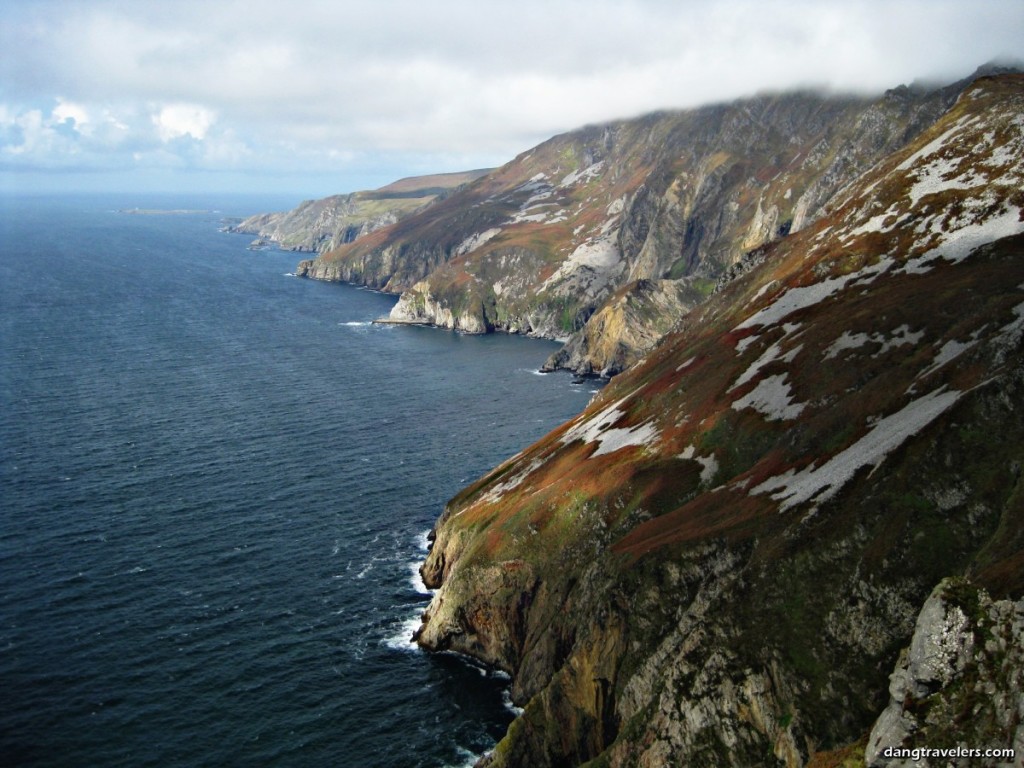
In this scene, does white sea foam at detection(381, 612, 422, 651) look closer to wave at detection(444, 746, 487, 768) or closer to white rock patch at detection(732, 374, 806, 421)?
wave at detection(444, 746, 487, 768)

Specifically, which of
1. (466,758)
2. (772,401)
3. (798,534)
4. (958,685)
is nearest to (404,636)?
(466,758)

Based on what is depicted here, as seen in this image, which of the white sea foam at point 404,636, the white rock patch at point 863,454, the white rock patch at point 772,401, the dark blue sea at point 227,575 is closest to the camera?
the white rock patch at point 863,454

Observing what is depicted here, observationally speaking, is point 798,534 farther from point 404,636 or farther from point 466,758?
point 404,636

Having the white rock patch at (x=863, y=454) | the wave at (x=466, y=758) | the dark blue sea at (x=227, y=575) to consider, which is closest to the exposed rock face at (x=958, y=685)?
the white rock patch at (x=863, y=454)

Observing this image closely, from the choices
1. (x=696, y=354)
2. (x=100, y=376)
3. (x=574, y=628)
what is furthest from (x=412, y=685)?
(x=100, y=376)

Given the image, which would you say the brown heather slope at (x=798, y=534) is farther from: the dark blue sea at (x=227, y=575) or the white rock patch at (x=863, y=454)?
the dark blue sea at (x=227, y=575)

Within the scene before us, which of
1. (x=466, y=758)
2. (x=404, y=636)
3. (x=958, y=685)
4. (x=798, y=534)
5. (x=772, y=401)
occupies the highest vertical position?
(x=772, y=401)

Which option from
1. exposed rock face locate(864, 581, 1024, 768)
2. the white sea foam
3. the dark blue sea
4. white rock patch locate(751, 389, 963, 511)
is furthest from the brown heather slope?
the dark blue sea
